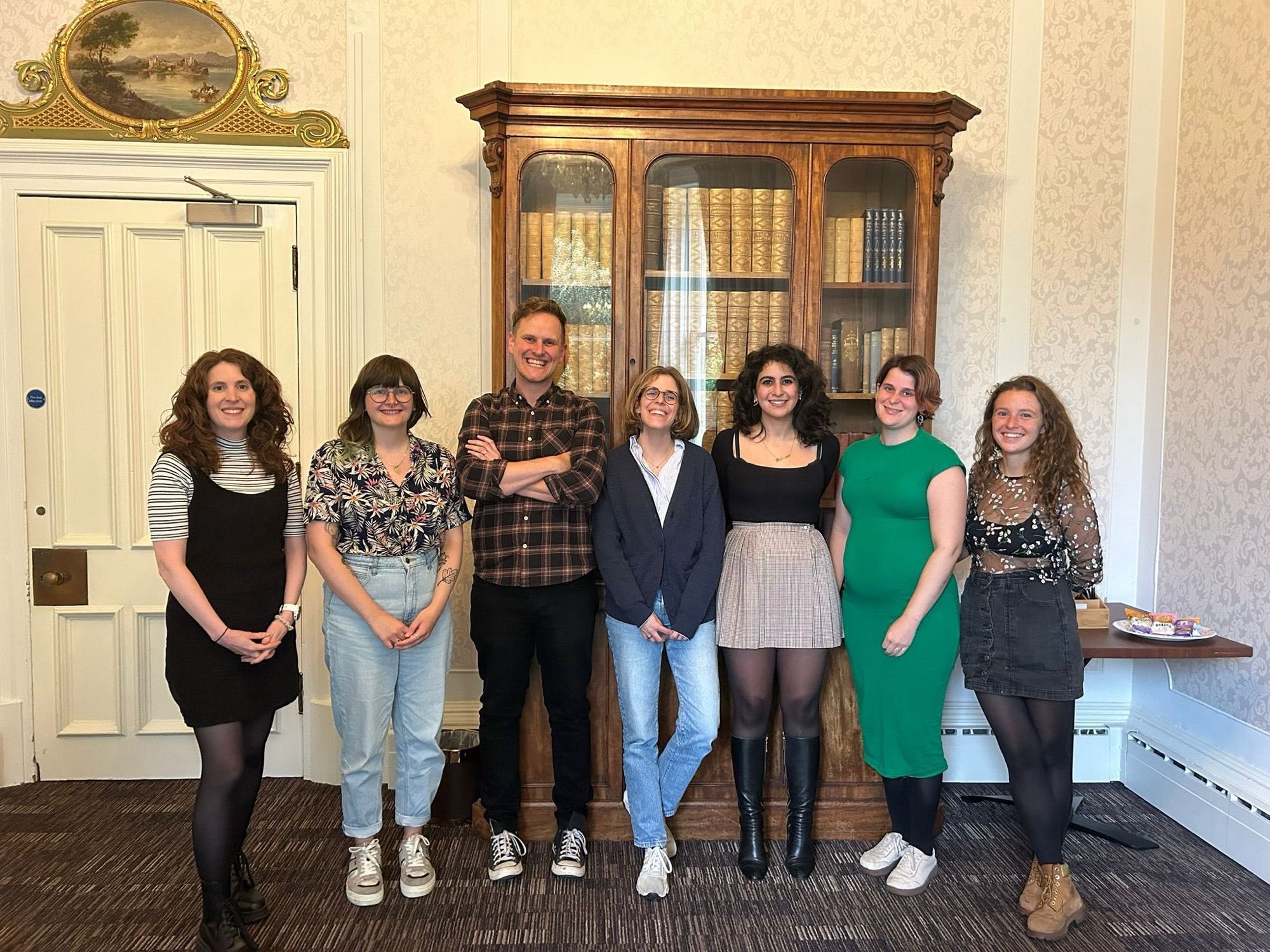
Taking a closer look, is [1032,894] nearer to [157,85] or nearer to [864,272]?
[864,272]

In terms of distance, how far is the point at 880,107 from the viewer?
9.58 feet

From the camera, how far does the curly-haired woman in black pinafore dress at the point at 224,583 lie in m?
2.16

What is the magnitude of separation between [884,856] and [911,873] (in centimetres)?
13

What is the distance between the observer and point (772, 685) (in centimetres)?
273

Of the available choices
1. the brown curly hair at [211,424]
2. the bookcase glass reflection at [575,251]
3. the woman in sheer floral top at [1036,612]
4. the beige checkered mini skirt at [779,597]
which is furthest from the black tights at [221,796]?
the woman in sheer floral top at [1036,612]

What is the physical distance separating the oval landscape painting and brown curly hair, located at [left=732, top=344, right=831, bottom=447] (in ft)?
7.41

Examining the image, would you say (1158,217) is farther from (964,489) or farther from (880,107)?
(964,489)

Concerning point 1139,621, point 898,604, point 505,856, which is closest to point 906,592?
point 898,604

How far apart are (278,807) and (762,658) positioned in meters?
1.87

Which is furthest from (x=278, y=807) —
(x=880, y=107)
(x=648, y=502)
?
(x=880, y=107)

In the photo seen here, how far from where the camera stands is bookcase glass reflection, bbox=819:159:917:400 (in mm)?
3014

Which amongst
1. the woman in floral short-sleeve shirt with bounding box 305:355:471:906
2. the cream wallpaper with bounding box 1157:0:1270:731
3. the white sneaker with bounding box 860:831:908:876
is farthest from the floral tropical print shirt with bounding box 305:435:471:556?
the cream wallpaper with bounding box 1157:0:1270:731

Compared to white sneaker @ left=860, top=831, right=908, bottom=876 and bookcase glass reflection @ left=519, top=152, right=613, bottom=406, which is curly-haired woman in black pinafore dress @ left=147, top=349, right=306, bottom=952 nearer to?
bookcase glass reflection @ left=519, top=152, right=613, bottom=406

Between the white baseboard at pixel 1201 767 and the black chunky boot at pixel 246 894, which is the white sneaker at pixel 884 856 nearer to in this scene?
the white baseboard at pixel 1201 767
